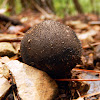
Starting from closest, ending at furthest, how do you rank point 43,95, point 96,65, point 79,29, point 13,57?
point 43,95
point 13,57
point 96,65
point 79,29

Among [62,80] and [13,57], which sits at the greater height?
[13,57]

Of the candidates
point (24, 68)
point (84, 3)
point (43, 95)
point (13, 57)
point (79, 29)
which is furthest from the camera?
point (84, 3)

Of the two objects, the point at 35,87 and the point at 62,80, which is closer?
the point at 35,87

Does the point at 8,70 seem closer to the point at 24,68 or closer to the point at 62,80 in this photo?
the point at 24,68

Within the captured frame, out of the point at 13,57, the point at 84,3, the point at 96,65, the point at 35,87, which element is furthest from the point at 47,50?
the point at 84,3

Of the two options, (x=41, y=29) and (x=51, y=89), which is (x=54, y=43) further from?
(x=51, y=89)

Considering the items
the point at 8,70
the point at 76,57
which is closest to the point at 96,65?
the point at 76,57

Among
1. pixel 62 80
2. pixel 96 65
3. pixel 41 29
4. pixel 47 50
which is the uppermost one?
pixel 41 29
